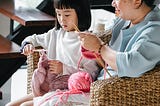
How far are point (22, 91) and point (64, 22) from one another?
51.7 inches

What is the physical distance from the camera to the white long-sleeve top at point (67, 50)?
1899 millimetres

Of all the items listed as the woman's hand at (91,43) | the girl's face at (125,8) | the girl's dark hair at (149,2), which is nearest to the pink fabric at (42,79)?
the woman's hand at (91,43)

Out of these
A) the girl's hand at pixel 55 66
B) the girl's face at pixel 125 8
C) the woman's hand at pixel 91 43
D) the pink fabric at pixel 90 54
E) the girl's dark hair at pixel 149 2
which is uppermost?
the girl's dark hair at pixel 149 2

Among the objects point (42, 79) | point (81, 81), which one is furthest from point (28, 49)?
point (81, 81)

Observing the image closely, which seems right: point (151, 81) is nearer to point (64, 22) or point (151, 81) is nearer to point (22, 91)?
point (64, 22)

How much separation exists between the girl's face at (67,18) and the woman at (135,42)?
10.3 inches

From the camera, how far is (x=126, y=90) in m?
1.55

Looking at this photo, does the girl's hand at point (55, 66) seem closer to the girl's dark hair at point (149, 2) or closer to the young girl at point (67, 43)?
the young girl at point (67, 43)

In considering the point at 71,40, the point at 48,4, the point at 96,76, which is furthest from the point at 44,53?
the point at 48,4

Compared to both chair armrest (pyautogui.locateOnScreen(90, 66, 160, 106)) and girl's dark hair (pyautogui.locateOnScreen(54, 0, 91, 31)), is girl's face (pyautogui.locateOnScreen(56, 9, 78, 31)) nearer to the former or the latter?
girl's dark hair (pyautogui.locateOnScreen(54, 0, 91, 31))

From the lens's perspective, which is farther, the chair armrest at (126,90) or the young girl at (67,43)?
the young girl at (67,43)

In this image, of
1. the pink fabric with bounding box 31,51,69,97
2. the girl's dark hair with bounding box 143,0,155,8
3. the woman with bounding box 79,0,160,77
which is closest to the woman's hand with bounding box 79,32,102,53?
the woman with bounding box 79,0,160,77

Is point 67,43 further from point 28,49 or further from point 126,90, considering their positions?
point 126,90

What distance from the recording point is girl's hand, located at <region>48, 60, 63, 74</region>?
6.34 feet
